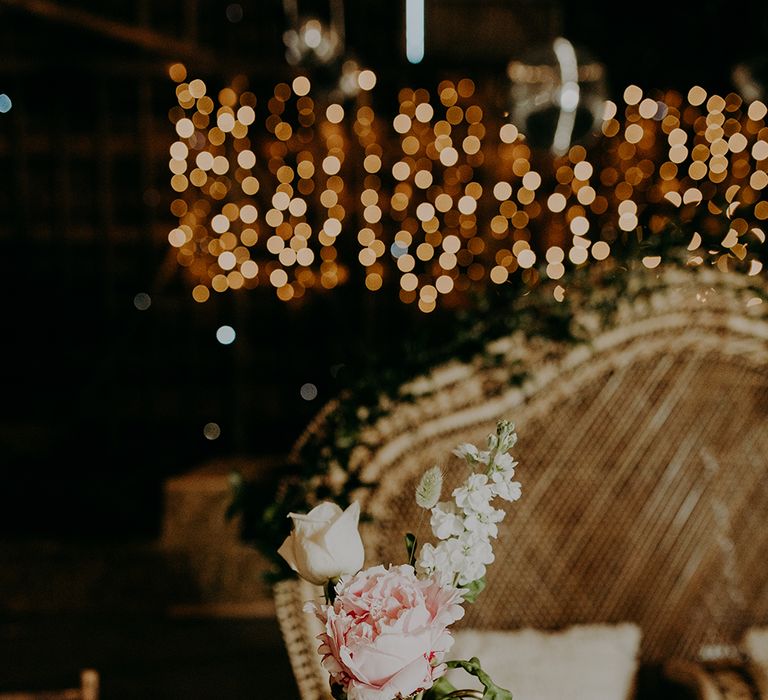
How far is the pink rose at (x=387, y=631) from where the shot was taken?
2.49 feet

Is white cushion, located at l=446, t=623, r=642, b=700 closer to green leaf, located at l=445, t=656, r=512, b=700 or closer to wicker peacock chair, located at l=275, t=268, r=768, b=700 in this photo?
wicker peacock chair, located at l=275, t=268, r=768, b=700

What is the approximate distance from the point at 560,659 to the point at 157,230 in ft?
12.7

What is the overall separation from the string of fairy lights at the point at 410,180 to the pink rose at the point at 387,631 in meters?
3.97

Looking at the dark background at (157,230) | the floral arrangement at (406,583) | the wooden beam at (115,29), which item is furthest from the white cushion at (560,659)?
the dark background at (157,230)

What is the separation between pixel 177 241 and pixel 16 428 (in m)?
1.41

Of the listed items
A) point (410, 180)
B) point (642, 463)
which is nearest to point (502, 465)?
point (642, 463)

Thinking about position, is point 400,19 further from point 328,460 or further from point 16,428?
point 328,460

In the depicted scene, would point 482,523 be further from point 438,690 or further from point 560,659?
point 560,659

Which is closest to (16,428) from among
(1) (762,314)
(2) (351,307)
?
(2) (351,307)

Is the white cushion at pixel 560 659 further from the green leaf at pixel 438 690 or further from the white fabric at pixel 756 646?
the green leaf at pixel 438 690

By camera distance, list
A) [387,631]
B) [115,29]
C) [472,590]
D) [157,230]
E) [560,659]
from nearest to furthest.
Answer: [387,631]
[472,590]
[560,659]
[115,29]
[157,230]

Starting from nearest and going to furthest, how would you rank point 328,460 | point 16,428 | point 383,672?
point 383,672, point 328,460, point 16,428

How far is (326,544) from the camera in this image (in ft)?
2.66

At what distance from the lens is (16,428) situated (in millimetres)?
4613
